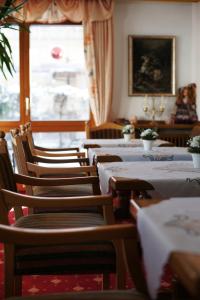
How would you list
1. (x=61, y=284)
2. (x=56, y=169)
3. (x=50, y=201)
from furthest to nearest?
(x=56, y=169), (x=61, y=284), (x=50, y=201)

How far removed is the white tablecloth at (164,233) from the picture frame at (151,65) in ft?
17.2

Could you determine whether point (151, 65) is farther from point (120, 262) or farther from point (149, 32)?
point (120, 262)

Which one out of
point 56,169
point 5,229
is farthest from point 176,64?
point 5,229

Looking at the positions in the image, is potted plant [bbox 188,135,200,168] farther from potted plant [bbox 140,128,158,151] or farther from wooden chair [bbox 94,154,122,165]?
potted plant [bbox 140,128,158,151]

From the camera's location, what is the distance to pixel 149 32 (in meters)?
6.84

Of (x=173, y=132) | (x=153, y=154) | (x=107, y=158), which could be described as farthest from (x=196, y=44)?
(x=107, y=158)

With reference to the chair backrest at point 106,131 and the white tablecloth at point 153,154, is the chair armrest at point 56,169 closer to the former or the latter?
the white tablecloth at point 153,154

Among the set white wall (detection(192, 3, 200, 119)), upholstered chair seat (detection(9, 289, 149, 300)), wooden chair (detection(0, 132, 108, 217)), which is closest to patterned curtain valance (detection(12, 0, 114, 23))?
white wall (detection(192, 3, 200, 119))

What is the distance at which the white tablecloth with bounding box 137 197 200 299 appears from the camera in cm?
121

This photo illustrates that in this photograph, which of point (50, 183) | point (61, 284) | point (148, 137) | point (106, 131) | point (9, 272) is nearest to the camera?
point (9, 272)

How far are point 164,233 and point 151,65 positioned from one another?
18.8 feet

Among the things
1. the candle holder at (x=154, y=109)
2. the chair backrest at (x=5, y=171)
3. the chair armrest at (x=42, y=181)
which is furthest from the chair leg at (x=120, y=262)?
the candle holder at (x=154, y=109)

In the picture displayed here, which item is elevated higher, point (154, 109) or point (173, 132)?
→ point (154, 109)

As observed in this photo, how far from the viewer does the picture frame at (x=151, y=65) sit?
22.3ft
